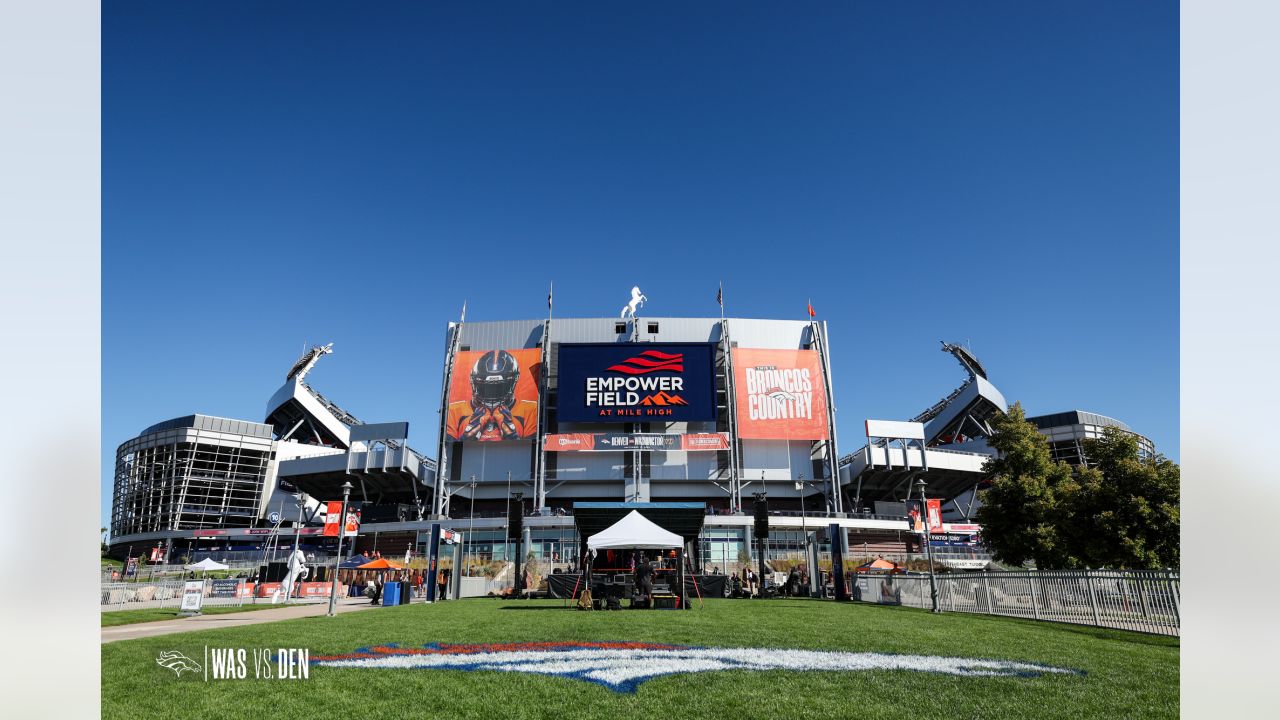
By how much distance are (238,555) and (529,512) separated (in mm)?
29312

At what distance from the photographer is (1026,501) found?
26.3 meters

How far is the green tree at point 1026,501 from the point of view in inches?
1002

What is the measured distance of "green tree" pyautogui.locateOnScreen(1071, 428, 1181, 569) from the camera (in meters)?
23.0

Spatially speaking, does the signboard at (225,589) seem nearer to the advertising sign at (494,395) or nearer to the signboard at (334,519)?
the signboard at (334,519)

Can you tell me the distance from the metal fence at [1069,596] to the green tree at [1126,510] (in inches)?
250

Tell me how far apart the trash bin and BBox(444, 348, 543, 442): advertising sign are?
119 ft

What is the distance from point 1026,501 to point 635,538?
1601 centimetres

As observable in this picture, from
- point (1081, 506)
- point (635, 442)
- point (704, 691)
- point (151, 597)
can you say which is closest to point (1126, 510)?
point (1081, 506)

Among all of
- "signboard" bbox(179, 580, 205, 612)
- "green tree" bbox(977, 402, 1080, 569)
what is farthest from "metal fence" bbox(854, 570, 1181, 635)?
"signboard" bbox(179, 580, 205, 612)

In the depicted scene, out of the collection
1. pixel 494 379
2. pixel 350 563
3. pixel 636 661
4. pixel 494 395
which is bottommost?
pixel 350 563

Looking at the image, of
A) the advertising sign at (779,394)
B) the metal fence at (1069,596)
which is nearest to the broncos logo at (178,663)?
the metal fence at (1069,596)

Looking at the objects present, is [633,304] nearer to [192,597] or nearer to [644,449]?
[644,449]

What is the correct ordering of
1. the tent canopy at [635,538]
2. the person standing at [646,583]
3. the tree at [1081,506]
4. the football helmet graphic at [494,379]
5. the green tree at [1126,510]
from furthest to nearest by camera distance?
the football helmet graphic at [494,379] < the tree at [1081,506] < the green tree at [1126,510] < the tent canopy at [635,538] < the person standing at [646,583]
